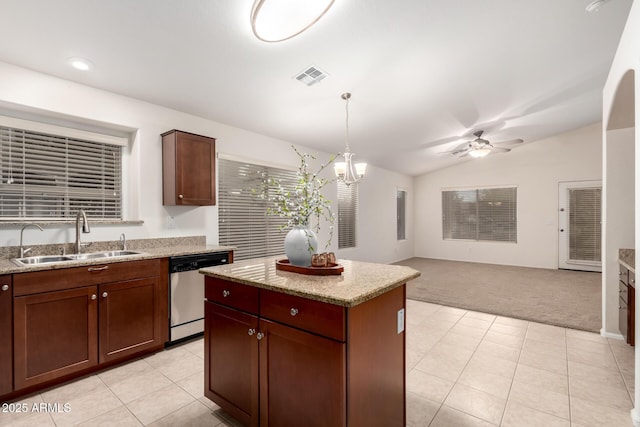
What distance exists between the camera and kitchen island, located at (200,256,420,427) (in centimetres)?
131

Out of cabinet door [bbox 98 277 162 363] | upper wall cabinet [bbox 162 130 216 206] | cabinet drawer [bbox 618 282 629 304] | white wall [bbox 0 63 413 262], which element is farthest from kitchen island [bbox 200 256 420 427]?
cabinet drawer [bbox 618 282 629 304]

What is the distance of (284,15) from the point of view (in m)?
1.51

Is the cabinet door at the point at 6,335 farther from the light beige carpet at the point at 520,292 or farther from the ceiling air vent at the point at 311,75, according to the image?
the light beige carpet at the point at 520,292

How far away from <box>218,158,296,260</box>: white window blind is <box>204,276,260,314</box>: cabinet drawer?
2015 mm

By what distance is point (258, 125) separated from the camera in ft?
13.2

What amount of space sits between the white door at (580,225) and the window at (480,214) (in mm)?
934

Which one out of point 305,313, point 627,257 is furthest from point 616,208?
point 305,313

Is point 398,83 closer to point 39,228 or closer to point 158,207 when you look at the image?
point 158,207

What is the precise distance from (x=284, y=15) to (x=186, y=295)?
2.58 m

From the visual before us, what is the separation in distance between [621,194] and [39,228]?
5.47m

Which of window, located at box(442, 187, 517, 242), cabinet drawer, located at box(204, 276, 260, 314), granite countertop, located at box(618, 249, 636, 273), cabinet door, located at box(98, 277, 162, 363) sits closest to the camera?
cabinet drawer, located at box(204, 276, 260, 314)

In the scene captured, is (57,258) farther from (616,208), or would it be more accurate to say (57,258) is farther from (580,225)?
(580,225)

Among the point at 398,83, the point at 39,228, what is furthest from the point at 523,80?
the point at 39,228

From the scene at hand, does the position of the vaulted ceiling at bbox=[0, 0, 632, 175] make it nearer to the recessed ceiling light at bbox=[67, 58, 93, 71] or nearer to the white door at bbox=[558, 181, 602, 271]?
the recessed ceiling light at bbox=[67, 58, 93, 71]
